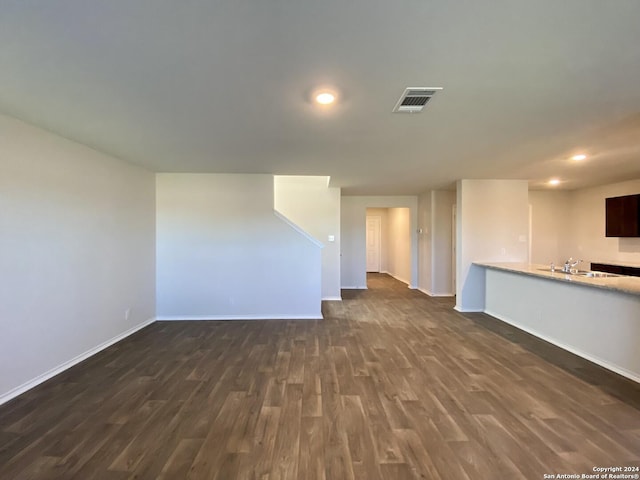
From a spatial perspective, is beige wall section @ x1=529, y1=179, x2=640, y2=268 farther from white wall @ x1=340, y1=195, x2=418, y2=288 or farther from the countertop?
the countertop

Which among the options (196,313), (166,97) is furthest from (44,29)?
(196,313)

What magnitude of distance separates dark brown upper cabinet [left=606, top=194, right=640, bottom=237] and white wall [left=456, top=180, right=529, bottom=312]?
1.88 m

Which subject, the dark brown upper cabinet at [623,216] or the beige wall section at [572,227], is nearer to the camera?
the dark brown upper cabinet at [623,216]

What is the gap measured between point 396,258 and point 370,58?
8532 mm

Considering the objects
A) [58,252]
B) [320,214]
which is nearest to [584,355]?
[320,214]

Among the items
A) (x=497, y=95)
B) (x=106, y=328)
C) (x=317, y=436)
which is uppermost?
(x=497, y=95)

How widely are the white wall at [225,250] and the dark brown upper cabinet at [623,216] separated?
5657 mm

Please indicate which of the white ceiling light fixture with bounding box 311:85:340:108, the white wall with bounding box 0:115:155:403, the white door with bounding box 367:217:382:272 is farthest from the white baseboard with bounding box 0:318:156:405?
the white door with bounding box 367:217:382:272

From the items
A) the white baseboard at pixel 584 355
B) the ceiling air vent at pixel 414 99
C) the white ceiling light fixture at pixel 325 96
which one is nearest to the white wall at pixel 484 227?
the white baseboard at pixel 584 355

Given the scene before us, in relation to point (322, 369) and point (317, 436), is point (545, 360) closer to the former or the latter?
point (322, 369)

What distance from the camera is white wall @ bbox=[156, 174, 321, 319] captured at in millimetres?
4988

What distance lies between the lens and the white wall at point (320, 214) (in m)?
6.64

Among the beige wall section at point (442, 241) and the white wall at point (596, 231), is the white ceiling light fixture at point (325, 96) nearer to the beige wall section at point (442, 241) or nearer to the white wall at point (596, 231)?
the beige wall section at point (442, 241)

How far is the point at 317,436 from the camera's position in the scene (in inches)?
83.0
